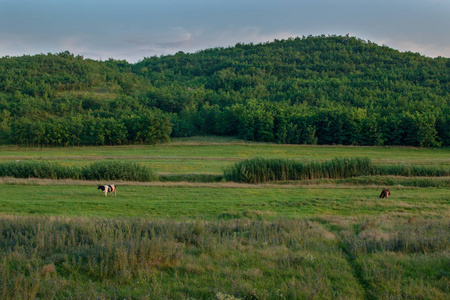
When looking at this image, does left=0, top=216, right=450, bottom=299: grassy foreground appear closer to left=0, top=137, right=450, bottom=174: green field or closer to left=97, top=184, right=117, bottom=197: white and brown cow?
left=97, top=184, right=117, bottom=197: white and brown cow

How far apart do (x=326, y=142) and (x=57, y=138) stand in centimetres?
6686

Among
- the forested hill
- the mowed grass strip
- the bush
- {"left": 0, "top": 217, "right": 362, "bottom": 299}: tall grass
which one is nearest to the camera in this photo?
{"left": 0, "top": 217, "right": 362, "bottom": 299}: tall grass

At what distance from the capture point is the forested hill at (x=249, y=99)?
78.1m

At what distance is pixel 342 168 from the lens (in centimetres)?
3369

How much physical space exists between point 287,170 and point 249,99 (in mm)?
84101

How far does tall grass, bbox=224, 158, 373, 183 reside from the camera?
32.5 meters

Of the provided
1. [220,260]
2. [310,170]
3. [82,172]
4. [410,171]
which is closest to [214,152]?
[310,170]

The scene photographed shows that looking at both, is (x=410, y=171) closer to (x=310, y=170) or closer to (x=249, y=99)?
(x=310, y=170)

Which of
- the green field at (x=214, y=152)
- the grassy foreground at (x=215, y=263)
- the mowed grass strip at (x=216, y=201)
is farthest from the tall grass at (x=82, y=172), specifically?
the grassy foreground at (x=215, y=263)

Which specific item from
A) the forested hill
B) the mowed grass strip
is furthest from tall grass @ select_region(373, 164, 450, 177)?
the forested hill

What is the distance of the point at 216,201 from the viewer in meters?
21.4

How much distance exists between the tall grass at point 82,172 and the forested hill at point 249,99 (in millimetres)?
46883

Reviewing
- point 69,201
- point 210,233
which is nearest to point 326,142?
point 69,201

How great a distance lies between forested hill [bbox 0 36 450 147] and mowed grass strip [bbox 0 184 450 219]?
55.2 meters
